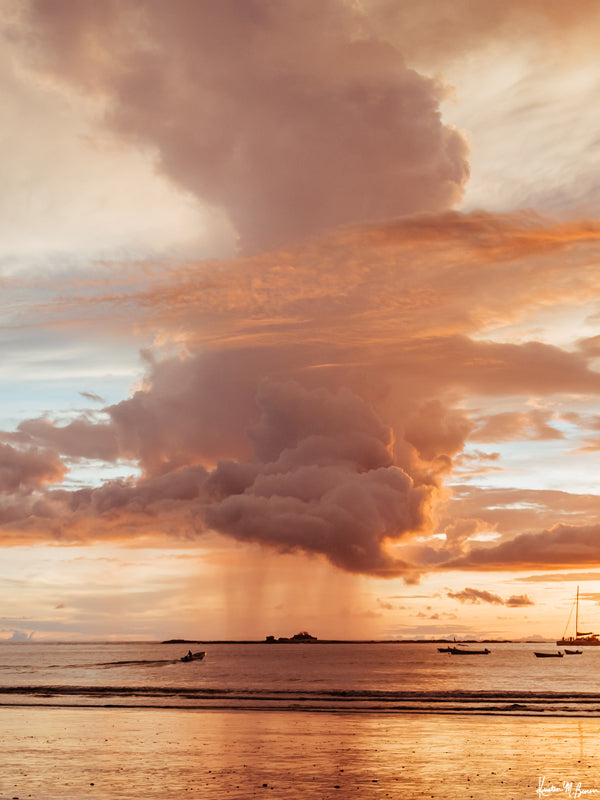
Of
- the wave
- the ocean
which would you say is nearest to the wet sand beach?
the ocean

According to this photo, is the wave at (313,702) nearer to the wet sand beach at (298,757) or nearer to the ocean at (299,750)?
the ocean at (299,750)

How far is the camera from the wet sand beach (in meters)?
27.6

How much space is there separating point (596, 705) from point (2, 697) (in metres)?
54.1

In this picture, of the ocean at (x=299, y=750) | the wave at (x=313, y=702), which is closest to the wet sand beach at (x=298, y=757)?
the ocean at (x=299, y=750)

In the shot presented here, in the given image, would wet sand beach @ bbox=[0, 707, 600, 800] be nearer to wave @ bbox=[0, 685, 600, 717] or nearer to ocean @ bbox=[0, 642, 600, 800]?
ocean @ bbox=[0, 642, 600, 800]

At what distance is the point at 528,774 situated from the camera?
99.2ft

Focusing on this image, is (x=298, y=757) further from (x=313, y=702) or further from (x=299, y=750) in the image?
(x=313, y=702)

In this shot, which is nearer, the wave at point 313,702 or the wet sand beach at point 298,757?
the wet sand beach at point 298,757

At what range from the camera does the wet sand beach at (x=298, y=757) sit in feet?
90.4

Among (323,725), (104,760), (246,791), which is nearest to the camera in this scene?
(246,791)

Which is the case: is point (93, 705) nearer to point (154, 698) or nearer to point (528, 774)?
point (154, 698)

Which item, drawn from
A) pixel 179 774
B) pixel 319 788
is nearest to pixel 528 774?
pixel 319 788

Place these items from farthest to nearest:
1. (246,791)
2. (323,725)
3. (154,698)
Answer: (154,698) < (323,725) < (246,791)

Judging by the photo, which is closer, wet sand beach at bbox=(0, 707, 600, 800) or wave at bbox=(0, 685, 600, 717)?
wet sand beach at bbox=(0, 707, 600, 800)
